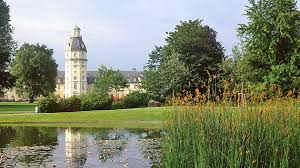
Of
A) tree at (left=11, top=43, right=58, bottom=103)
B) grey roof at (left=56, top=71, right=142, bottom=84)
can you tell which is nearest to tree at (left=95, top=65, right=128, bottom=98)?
tree at (left=11, top=43, right=58, bottom=103)

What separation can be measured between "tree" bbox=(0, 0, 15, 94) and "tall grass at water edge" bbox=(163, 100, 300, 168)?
34.8 meters

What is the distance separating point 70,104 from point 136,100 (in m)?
9.02

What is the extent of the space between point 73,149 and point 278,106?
10.5m

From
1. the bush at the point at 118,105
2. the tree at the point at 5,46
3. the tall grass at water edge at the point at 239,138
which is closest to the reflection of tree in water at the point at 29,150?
the tall grass at water edge at the point at 239,138

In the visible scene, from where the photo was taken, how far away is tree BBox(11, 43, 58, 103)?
89.8 meters

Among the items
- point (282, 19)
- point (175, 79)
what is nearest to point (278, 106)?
point (282, 19)

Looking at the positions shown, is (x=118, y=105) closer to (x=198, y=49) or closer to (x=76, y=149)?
(x=198, y=49)

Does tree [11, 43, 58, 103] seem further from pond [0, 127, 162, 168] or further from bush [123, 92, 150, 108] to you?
pond [0, 127, 162, 168]

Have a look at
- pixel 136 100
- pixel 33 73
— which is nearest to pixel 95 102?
pixel 136 100

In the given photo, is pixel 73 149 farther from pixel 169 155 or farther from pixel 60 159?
pixel 169 155

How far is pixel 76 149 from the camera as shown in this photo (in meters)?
17.8

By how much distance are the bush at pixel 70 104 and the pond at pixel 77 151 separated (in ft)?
71.7

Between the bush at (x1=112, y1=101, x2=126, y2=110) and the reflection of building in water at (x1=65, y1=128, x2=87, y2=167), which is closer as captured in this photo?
the reflection of building in water at (x1=65, y1=128, x2=87, y2=167)

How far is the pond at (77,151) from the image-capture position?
1395cm
